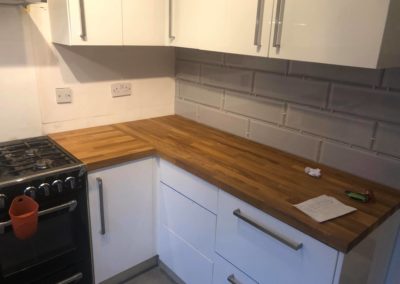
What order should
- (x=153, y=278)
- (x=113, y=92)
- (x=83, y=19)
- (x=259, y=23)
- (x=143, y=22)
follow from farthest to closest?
(x=113, y=92) → (x=153, y=278) → (x=143, y=22) → (x=83, y=19) → (x=259, y=23)

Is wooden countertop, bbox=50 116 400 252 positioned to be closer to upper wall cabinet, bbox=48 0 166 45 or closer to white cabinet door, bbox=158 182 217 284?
white cabinet door, bbox=158 182 217 284

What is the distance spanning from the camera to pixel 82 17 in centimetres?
160

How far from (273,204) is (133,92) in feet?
4.39

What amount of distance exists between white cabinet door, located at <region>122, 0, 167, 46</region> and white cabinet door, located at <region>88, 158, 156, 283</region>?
672 millimetres

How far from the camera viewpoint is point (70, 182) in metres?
1.49

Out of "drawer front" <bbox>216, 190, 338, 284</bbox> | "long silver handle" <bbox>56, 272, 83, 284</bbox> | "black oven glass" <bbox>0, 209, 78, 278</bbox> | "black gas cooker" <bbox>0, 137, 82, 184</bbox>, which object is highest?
"black gas cooker" <bbox>0, 137, 82, 184</bbox>

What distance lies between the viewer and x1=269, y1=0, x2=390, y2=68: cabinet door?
3.53ft

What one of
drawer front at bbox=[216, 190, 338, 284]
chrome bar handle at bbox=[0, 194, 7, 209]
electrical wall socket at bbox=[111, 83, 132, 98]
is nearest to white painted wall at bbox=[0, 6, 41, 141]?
electrical wall socket at bbox=[111, 83, 132, 98]

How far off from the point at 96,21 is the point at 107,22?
0.06 meters

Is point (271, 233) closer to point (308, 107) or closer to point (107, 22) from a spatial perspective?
point (308, 107)

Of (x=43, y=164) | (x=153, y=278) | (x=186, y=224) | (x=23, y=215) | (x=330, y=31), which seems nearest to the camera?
(x=330, y=31)

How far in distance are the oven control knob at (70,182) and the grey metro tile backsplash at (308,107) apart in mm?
978

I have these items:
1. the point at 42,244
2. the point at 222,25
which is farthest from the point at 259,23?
the point at 42,244

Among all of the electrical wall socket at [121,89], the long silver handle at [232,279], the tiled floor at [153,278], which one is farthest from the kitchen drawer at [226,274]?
the electrical wall socket at [121,89]
